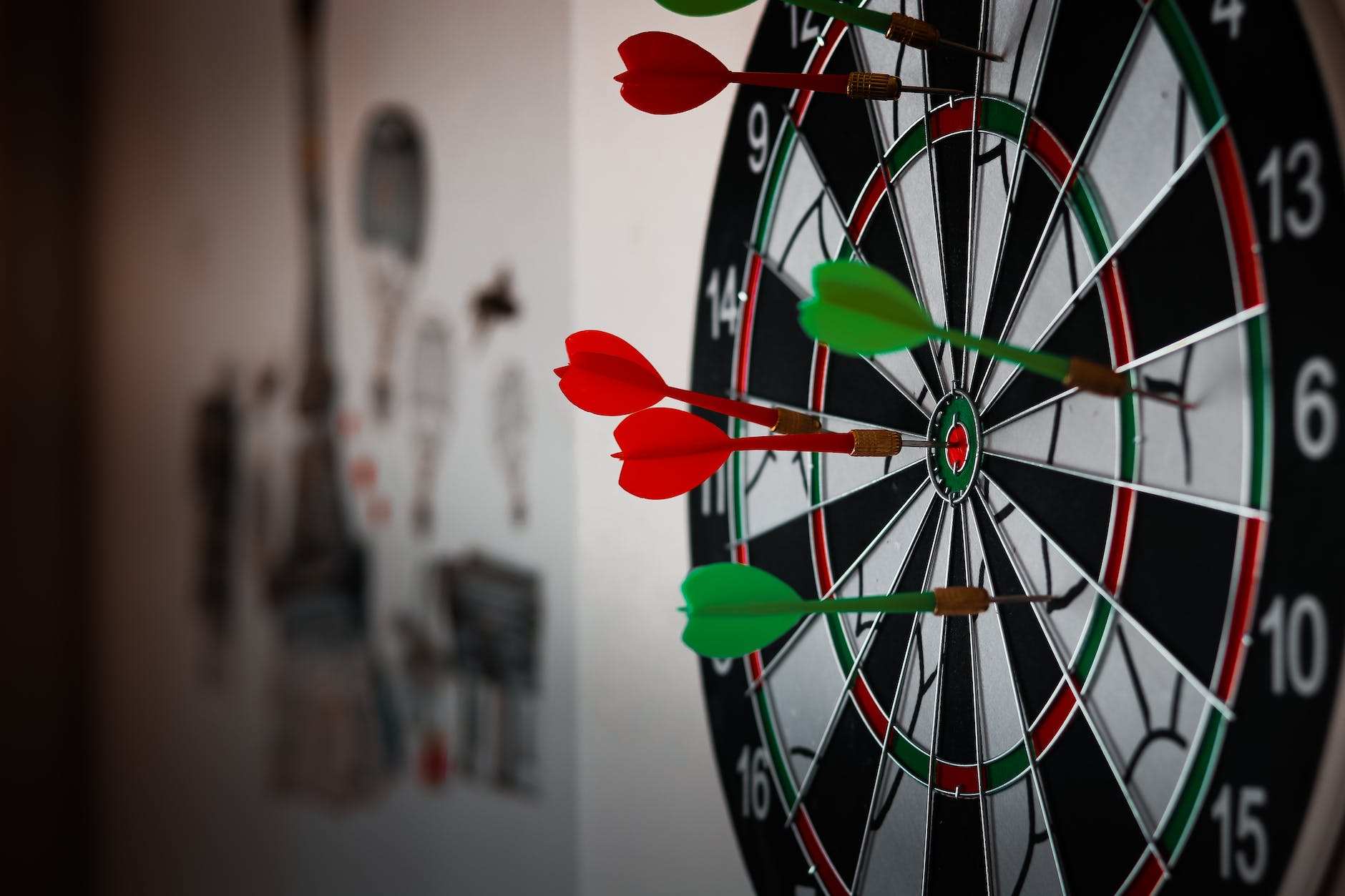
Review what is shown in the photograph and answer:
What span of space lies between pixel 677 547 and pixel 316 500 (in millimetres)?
1094

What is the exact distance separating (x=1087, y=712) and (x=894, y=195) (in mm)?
407

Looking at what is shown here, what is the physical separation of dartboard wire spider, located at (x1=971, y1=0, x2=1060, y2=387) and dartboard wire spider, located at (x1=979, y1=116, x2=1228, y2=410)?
59 mm

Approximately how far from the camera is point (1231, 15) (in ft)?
2.08

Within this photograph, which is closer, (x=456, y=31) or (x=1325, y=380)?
(x=1325, y=380)

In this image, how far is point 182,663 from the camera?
247 centimetres

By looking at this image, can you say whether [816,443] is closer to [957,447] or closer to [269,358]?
[957,447]

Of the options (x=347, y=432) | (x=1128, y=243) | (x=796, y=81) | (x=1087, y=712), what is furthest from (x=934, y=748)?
(x=347, y=432)

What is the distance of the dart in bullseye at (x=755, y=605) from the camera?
754mm

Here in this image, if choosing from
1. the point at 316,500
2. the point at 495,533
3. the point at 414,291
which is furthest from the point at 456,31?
the point at 316,500

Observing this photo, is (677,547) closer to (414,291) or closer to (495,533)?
(495,533)

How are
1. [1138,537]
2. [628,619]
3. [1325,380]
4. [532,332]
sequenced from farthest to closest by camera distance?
[532,332] → [628,619] → [1138,537] → [1325,380]

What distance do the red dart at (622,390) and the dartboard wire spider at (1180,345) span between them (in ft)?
0.57

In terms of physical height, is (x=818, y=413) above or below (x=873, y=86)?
below

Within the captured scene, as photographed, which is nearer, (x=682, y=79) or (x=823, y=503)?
(x=682, y=79)
